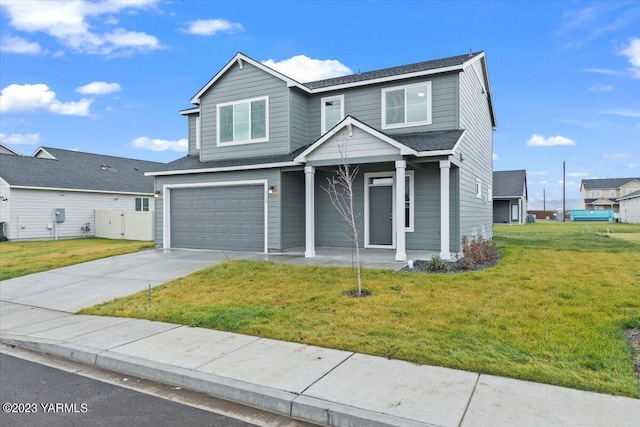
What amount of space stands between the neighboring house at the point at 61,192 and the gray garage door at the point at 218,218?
10867 millimetres

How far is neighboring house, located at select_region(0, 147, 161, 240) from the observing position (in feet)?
73.3

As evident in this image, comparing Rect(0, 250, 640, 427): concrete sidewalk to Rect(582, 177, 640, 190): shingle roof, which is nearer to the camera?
Rect(0, 250, 640, 427): concrete sidewalk

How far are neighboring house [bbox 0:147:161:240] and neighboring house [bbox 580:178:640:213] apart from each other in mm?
63552

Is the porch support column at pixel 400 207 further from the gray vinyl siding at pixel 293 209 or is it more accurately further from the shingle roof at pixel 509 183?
the shingle roof at pixel 509 183

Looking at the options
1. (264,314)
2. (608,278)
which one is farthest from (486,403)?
(608,278)

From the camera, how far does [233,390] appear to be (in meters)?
4.04

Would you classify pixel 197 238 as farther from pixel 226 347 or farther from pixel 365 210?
pixel 226 347

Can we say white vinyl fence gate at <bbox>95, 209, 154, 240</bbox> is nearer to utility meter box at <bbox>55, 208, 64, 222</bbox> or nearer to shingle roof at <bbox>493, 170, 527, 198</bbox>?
utility meter box at <bbox>55, 208, 64, 222</bbox>

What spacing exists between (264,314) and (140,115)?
1075 inches

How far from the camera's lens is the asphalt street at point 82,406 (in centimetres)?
360

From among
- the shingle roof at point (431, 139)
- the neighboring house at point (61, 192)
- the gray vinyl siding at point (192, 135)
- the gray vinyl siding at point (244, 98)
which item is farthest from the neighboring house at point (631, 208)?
the neighboring house at point (61, 192)

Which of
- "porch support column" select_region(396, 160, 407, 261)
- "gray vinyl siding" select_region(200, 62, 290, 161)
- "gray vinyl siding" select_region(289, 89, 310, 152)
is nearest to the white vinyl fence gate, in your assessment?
"gray vinyl siding" select_region(200, 62, 290, 161)

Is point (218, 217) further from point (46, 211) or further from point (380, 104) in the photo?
point (46, 211)

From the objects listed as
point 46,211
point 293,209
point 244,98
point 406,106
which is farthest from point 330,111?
point 46,211
